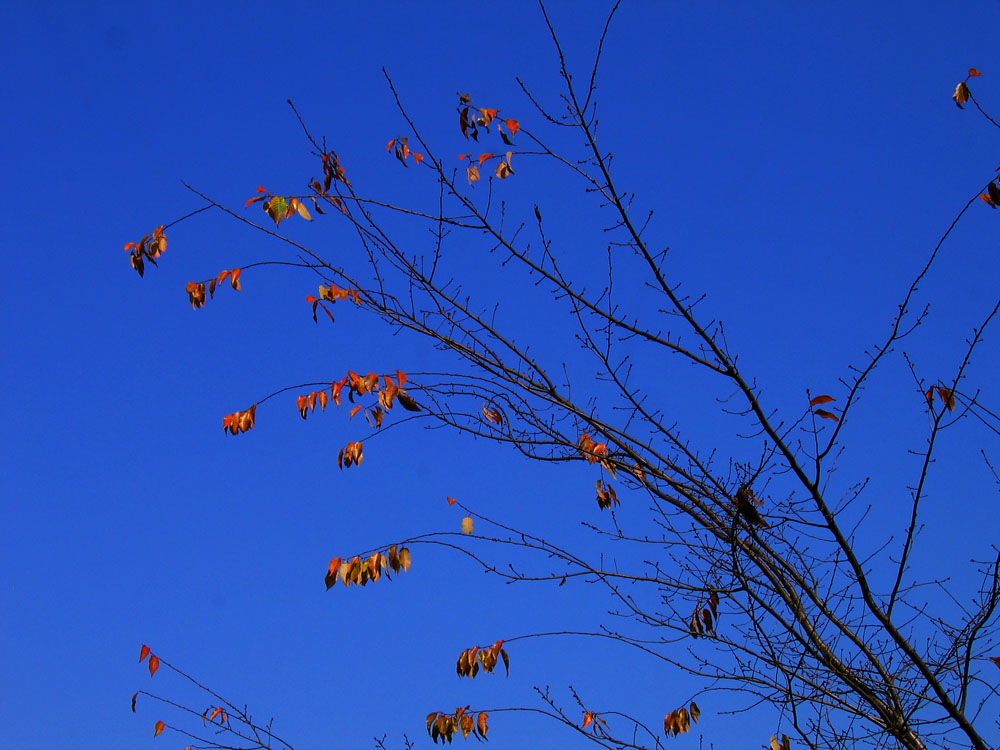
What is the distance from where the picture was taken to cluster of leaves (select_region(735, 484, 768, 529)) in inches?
123

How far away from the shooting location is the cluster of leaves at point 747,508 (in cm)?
312

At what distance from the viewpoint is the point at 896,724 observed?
3.28 meters

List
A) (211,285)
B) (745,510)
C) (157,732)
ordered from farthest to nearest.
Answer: (157,732), (211,285), (745,510)

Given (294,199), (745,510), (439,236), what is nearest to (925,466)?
(745,510)

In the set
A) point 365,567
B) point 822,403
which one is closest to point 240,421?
point 365,567

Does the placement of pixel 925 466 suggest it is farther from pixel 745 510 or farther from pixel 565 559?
pixel 565 559

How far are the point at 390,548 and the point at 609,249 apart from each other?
1655mm

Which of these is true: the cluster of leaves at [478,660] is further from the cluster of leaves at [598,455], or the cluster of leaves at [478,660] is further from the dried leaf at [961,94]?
the dried leaf at [961,94]

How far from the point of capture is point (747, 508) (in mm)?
3168

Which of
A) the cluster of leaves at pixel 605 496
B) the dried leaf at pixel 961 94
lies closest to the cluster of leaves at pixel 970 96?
the dried leaf at pixel 961 94

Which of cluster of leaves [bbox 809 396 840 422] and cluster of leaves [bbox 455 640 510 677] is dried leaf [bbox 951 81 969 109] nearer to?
cluster of leaves [bbox 809 396 840 422]

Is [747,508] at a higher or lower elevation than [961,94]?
lower

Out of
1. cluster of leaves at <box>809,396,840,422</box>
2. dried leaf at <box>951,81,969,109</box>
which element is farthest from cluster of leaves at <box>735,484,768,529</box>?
dried leaf at <box>951,81,969,109</box>

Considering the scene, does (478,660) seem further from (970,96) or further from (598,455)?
(970,96)
